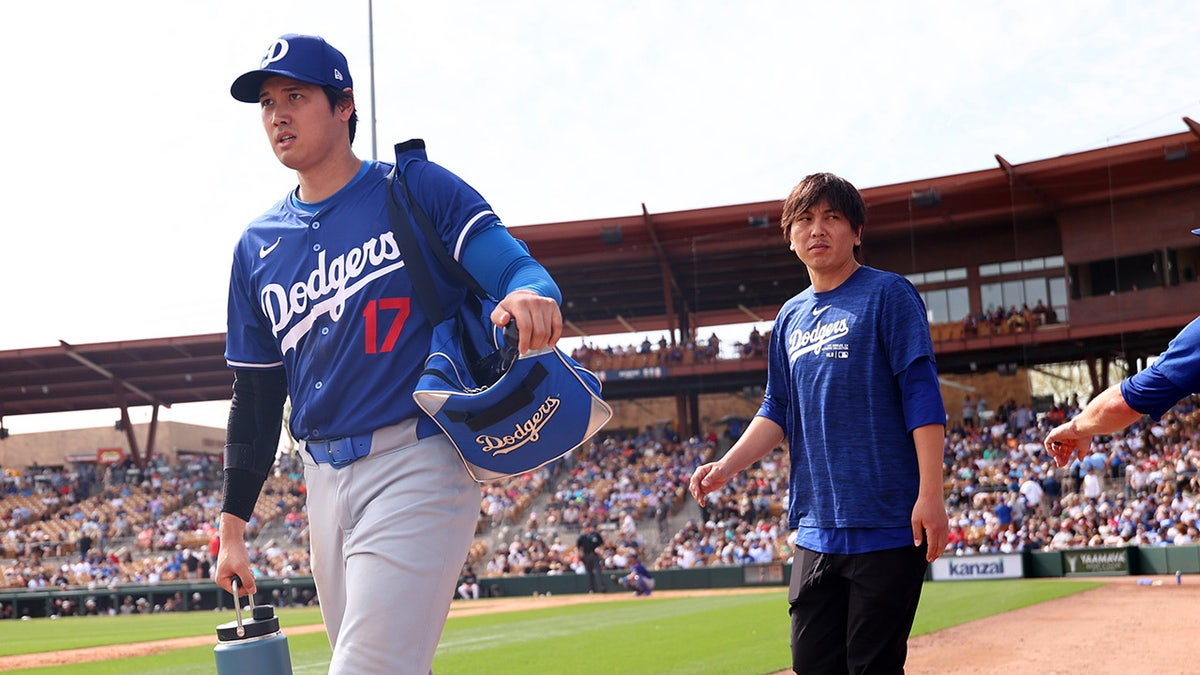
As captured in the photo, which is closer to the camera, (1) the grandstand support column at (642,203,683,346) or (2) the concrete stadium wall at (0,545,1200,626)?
(2) the concrete stadium wall at (0,545,1200,626)

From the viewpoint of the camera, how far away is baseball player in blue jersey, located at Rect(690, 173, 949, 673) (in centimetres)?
355

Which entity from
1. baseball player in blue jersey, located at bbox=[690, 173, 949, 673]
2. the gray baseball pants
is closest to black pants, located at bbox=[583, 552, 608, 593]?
baseball player in blue jersey, located at bbox=[690, 173, 949, 673]

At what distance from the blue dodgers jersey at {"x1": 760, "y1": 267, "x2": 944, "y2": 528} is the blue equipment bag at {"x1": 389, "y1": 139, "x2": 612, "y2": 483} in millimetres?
1199

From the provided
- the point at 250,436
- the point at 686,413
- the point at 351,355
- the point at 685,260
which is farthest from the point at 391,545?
the point at 686,413

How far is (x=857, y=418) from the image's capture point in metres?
3.75

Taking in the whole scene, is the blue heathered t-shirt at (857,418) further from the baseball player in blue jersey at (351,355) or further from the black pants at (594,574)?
the black pants at (594,574)

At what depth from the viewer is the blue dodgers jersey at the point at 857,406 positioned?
3.66 meters

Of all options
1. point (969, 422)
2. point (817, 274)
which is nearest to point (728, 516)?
point (969, 422)

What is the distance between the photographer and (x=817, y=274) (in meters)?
4.01

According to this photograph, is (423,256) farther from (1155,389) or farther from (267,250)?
(1155,389)

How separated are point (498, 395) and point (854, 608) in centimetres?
153

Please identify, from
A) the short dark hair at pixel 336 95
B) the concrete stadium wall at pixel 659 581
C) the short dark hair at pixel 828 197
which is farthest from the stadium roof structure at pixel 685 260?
the short dark hair at pixel 336 95

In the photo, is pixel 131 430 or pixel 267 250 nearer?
pixel 267 250

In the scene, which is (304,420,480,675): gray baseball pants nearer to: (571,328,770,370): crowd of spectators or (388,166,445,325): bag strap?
(388,166,445,325): bag strap
